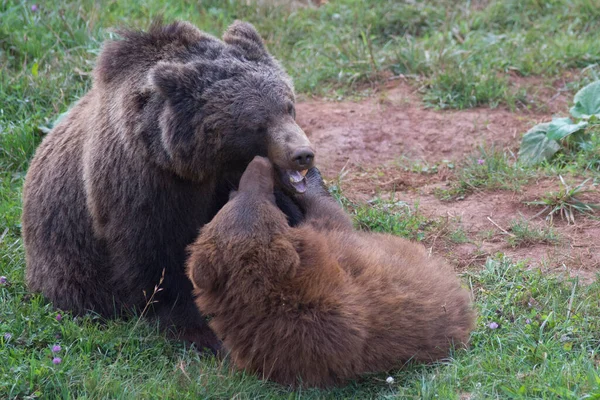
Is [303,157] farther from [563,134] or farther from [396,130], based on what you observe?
[396,130]

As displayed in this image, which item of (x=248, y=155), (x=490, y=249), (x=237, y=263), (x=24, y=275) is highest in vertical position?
(x=248, y=155)

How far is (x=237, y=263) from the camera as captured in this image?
4410 millimetres

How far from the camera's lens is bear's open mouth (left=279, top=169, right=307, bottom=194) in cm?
501

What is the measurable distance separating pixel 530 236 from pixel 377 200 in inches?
50.7

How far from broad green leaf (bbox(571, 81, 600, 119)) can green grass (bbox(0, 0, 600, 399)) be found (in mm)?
429

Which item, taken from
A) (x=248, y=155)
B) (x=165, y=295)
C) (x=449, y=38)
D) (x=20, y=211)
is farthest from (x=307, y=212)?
(x=449, y=38)

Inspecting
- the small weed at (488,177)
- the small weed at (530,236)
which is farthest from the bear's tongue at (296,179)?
the small weed at (488,177)

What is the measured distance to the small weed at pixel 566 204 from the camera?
6254mm

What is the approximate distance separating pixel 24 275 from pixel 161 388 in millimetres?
2019

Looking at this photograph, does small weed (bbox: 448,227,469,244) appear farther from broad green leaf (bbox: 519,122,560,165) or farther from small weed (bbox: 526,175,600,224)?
broad green leaf (bbox: 519,122,560,165)

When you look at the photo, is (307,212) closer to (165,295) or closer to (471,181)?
(165,295)

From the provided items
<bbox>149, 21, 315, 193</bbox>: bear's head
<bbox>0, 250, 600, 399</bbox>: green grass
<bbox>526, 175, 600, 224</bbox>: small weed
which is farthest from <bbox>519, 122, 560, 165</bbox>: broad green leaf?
<bbox>149, 21, 315, 193</bbox>: bear's head

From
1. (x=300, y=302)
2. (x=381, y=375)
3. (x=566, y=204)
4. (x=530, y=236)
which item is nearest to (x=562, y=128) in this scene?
(x=566, y=204)

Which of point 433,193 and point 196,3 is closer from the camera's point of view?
point 433,193
